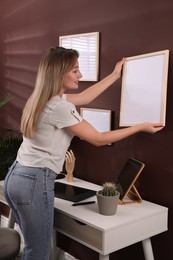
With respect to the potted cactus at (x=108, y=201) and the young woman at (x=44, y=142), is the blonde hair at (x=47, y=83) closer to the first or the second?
the young woman at (x=44, y=142)

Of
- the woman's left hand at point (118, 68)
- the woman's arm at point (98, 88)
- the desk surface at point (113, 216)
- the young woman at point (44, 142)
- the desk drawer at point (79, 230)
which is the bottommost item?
the desk drawer at point (79, 230)

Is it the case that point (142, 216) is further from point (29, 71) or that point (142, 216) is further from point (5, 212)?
point (5, 212)

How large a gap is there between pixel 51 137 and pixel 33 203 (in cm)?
33

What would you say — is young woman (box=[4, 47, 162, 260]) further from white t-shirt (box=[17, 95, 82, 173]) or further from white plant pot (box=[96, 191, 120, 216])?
white plant pot (box=[96, 191, 120, 216])

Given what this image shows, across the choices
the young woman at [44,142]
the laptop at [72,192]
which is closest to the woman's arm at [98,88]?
the young woman at [44,142]

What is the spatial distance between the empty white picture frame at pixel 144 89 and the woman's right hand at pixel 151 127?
0.03 meters

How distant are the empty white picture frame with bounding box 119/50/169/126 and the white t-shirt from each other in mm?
443

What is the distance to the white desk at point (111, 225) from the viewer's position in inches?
67.6

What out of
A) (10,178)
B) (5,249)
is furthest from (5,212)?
(10,178)

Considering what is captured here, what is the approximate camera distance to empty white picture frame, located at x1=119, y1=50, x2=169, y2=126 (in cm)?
191

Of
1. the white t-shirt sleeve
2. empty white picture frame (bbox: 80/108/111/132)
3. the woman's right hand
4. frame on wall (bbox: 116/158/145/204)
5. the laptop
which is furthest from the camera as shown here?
empty white picture frame (bbox: 80/108/111/132)

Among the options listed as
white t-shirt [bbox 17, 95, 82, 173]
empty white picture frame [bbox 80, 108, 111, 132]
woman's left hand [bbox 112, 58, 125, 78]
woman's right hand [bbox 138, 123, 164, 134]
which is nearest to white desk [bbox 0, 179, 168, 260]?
white t-shirt [bbox 17, 95, 82, 173]

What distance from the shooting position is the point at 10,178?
1.80 meters

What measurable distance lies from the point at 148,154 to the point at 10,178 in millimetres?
793
